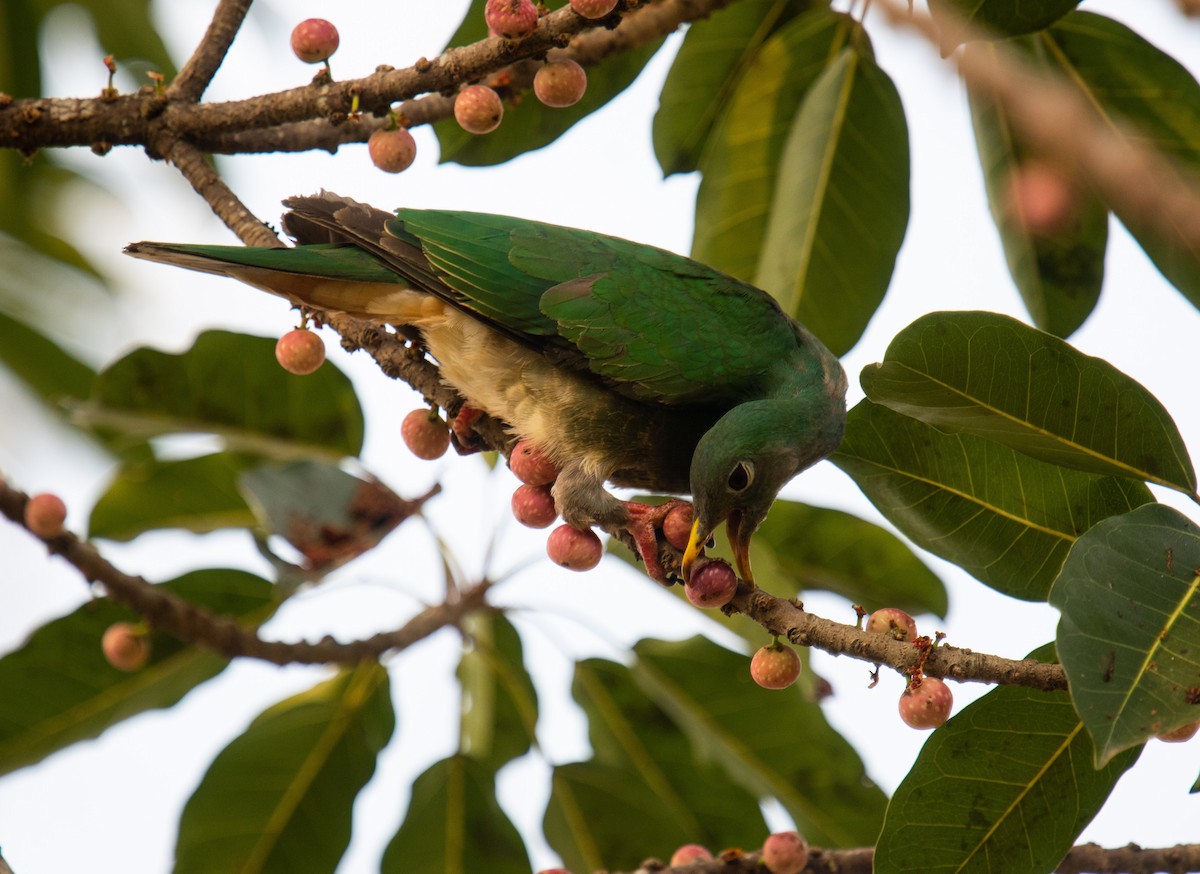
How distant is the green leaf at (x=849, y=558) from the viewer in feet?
10.9

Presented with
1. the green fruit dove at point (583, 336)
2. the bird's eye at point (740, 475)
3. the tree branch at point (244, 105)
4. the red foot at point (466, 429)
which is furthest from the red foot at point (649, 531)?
the tree branch at point (244, 105)

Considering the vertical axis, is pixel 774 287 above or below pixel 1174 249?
above

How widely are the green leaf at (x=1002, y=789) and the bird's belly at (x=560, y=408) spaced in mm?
1077

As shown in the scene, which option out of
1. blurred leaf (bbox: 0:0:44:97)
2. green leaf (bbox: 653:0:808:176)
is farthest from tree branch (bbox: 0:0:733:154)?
blurred leaf (bbox: 0:0:44:97)

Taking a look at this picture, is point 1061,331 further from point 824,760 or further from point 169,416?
point 169,416

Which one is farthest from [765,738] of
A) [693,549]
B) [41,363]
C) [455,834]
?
[41,363]

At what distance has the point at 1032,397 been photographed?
206 cm

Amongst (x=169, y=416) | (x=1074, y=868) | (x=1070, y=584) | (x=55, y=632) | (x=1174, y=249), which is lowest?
(x=1074, y=868)

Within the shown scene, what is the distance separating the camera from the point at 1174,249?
9.78 feet

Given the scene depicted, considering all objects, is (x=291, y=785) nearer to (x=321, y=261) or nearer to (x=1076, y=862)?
(x=321, y=261)

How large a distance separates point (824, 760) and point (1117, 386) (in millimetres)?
1396

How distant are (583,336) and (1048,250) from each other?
4.74ft

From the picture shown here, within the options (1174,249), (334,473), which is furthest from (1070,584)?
(334,473)

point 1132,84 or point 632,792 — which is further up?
point 1132,84
